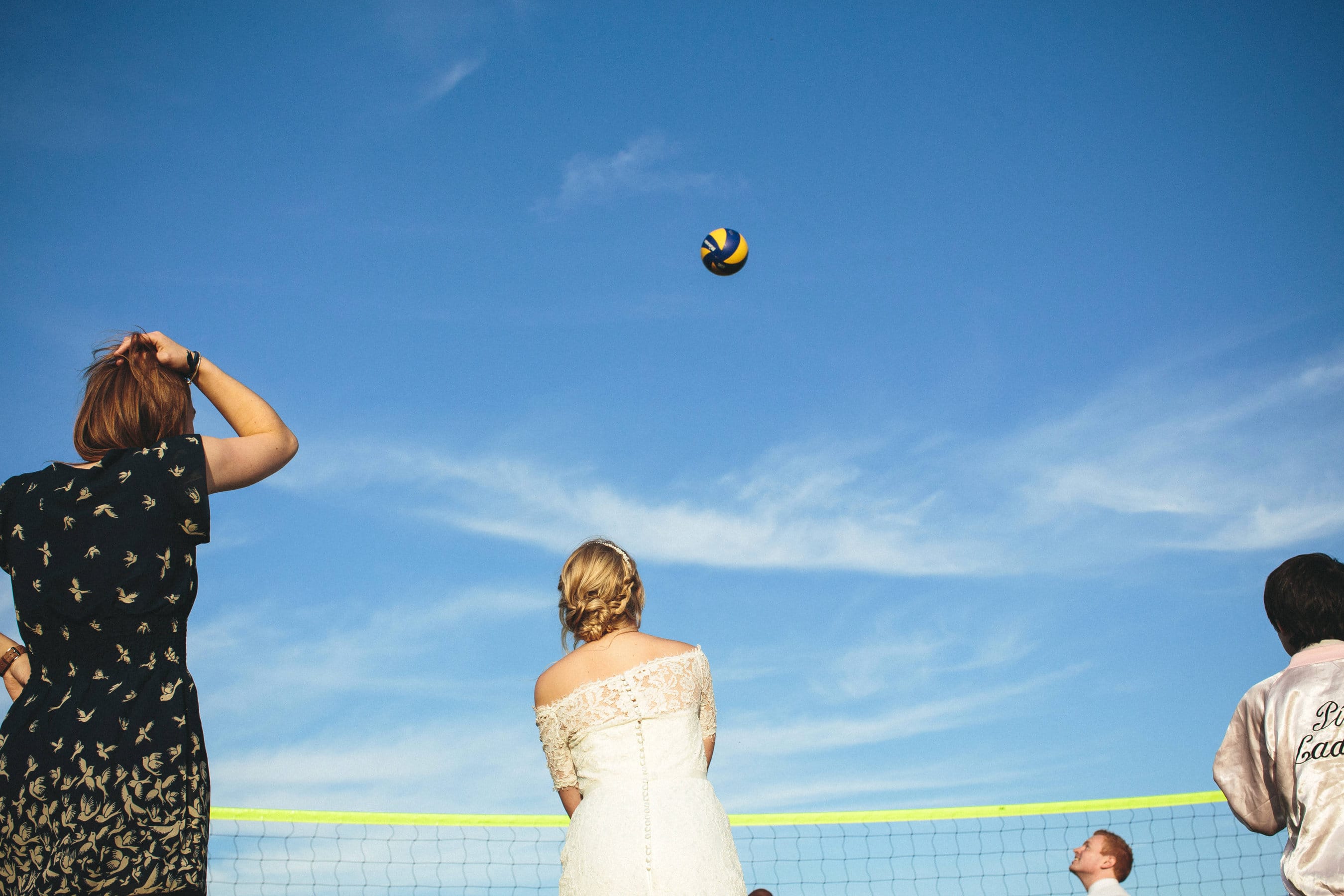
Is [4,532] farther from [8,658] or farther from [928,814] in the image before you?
[928,814]

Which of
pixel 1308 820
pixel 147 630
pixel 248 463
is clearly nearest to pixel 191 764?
pixel 147 630

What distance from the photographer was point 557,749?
2898 millimetres

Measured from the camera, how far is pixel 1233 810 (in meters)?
3.20

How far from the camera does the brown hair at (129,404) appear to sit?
7.07 ft

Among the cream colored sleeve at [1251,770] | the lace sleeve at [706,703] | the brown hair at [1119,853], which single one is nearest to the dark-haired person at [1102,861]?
the brown hair at [1119,853]

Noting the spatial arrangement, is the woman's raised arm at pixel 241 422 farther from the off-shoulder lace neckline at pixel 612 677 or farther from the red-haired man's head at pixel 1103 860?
the red-haired man's head at pixel 1103 860

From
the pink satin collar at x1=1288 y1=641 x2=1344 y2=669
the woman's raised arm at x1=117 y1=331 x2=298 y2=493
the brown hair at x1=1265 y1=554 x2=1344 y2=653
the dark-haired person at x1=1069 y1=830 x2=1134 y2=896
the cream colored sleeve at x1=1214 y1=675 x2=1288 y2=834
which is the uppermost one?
the woman's raised arm at x1=117 y1=331 x2=298 y2=493

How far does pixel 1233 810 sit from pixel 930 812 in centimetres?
443

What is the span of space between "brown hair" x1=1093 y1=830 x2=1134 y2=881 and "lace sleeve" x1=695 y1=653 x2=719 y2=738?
4.12 m

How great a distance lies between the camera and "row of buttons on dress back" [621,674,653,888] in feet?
8.52

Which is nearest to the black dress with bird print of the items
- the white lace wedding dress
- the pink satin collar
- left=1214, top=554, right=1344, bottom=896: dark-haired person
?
the white lace wedding dress

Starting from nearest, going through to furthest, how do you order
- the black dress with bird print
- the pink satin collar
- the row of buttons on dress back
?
the black dress with bird print
the row of buttons on dress back
the pink satin collar

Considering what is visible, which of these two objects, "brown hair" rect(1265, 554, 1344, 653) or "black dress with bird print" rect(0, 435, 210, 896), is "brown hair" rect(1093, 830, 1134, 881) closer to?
"brown hair" rect(1265, 554, 1344, 653)

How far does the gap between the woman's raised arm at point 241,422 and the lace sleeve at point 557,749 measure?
1.07m
